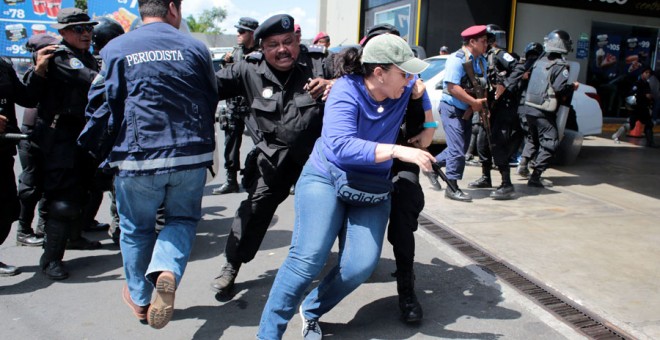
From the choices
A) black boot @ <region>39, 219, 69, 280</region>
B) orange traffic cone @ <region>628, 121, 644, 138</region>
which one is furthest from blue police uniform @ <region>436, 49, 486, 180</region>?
orange traffic cone @ <region>628, 121, 644, 138</region>

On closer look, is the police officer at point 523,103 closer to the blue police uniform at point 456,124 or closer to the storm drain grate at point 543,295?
the blue police uniform at point 456,124

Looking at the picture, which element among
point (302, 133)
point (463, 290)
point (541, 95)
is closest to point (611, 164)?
point (541, 95)

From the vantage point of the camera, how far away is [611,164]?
8844 millimetres

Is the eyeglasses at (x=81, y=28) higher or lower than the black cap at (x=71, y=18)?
lower

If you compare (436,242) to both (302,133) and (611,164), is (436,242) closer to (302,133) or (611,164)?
(302,133)

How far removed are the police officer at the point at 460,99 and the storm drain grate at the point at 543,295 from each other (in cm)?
112

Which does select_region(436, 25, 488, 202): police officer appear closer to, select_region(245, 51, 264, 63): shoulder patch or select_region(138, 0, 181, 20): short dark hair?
select_region(245, 51, 264, 63): shoulder patch

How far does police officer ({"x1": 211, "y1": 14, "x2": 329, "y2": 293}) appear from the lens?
3383 mm

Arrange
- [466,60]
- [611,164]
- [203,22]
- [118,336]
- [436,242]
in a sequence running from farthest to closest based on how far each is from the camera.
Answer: [203,22]
[611,164]
[466,60]
[436,242]
[118,336]

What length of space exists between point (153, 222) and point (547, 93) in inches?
214

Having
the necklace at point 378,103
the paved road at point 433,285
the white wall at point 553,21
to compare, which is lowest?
the paved road at point 433,285

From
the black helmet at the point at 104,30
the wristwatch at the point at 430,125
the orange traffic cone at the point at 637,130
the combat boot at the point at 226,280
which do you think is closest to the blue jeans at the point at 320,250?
the wristwatch at the point at 430,125

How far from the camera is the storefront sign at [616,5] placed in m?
13.3

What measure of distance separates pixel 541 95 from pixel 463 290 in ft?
12.9
